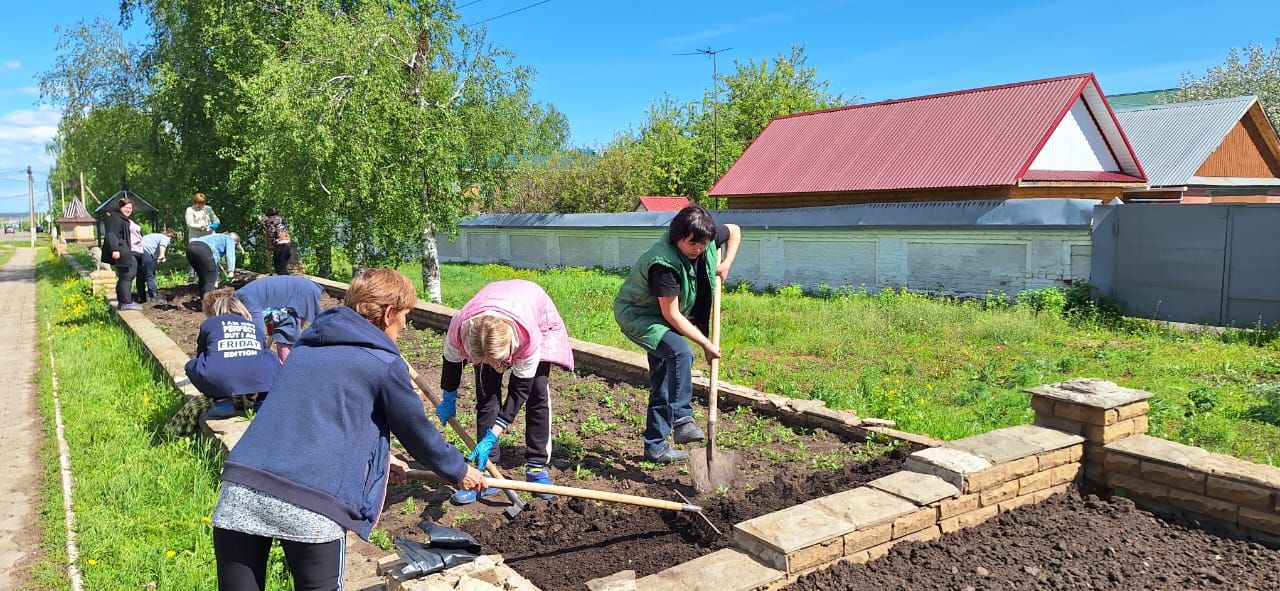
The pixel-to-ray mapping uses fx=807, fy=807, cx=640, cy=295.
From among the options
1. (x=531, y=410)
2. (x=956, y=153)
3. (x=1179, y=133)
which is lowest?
(x=531, y=410)

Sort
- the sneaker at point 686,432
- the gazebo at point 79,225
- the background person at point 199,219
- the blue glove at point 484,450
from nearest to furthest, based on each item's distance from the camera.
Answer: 1. the blue glove at point 484,450
2. the sneaker at point 686,432
3. the background person at point 199,219
4. the gazebo at point 79,225

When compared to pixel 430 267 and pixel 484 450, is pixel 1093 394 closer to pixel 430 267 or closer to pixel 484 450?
pixel 484 450

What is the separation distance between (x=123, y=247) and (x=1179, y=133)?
1040 inches

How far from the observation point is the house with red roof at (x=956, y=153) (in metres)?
16.0

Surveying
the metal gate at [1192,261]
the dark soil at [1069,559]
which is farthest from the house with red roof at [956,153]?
the dark soil at [1069,559]

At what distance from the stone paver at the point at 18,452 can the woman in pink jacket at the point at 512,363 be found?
212 cm

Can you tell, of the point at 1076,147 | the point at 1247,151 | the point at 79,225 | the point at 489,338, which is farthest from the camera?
the point at 79,225

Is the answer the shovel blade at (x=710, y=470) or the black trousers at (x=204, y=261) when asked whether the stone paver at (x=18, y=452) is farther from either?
the shovel blade at (x=710, y=470)

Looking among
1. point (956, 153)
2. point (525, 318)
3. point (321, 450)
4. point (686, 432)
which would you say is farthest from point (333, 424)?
point (956, 153)

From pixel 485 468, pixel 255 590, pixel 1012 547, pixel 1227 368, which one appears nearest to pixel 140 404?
pixel 485 468

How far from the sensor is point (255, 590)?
7.74ft

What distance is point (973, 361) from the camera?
7598 mm

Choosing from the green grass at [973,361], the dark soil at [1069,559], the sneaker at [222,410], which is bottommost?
the dark soil at [1069,559]

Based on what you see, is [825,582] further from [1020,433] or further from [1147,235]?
[1147,235]
